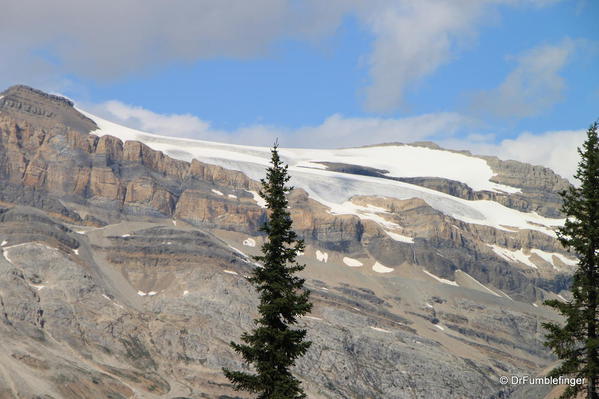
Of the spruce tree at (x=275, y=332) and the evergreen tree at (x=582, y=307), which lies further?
the spruce tree at (x=275, y=332)

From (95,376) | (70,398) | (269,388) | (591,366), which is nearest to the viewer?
(591,366)

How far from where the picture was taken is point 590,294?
33219 millimetres

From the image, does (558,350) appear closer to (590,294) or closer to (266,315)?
(590,294)

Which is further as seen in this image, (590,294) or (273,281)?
(273,281)

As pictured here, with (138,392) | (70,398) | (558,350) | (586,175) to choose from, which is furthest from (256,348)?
(138,392)

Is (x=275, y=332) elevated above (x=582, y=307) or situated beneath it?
situated beneath

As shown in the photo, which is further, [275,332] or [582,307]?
[275,332]

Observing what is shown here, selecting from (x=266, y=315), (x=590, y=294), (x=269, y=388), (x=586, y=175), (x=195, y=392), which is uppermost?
(x=586, y=175)

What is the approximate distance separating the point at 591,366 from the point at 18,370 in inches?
6367

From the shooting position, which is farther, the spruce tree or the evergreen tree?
the spruce tree

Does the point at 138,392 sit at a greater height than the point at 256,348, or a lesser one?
lesser

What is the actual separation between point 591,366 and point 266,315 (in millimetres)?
13189

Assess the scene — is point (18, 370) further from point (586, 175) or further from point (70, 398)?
point (586, 175)

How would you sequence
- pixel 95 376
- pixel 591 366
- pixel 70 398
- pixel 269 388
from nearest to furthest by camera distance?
pixel 591 366 → pixel 269 388 → pixel 70 398 → pixel 95 376
